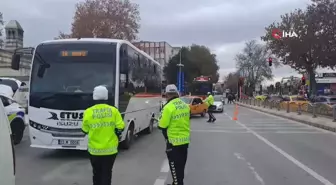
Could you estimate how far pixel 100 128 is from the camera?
5.79 m

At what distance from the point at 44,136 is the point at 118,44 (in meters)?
3.08

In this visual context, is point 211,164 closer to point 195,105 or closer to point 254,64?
point 195,105

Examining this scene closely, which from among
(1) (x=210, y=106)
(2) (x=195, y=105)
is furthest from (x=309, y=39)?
(1) (x=210, y=106)

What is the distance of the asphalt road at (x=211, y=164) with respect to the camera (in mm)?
8430

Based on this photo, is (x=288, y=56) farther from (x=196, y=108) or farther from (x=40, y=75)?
(x=40, y=75)

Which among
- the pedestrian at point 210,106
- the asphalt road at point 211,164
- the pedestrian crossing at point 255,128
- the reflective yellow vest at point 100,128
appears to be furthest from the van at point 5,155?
the pedestrian at point 210,106

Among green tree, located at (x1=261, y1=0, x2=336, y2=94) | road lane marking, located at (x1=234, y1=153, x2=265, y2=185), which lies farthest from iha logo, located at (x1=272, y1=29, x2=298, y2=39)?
road lane marking, located at (x1=234, y1=153, x2=265, y2=185)

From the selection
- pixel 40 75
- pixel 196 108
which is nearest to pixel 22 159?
pixel 40 75

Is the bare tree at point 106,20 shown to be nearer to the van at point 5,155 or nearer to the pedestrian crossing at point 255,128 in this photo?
the pedestrian crossing at point 255,128

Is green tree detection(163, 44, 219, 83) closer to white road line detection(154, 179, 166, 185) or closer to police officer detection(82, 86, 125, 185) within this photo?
white road line detection(154, 179, 166, 185)

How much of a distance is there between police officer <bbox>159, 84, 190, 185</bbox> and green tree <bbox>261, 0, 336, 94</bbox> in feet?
105

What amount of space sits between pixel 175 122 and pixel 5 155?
333cm

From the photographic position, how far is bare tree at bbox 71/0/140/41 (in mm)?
49094

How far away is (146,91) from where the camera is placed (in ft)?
52.1
